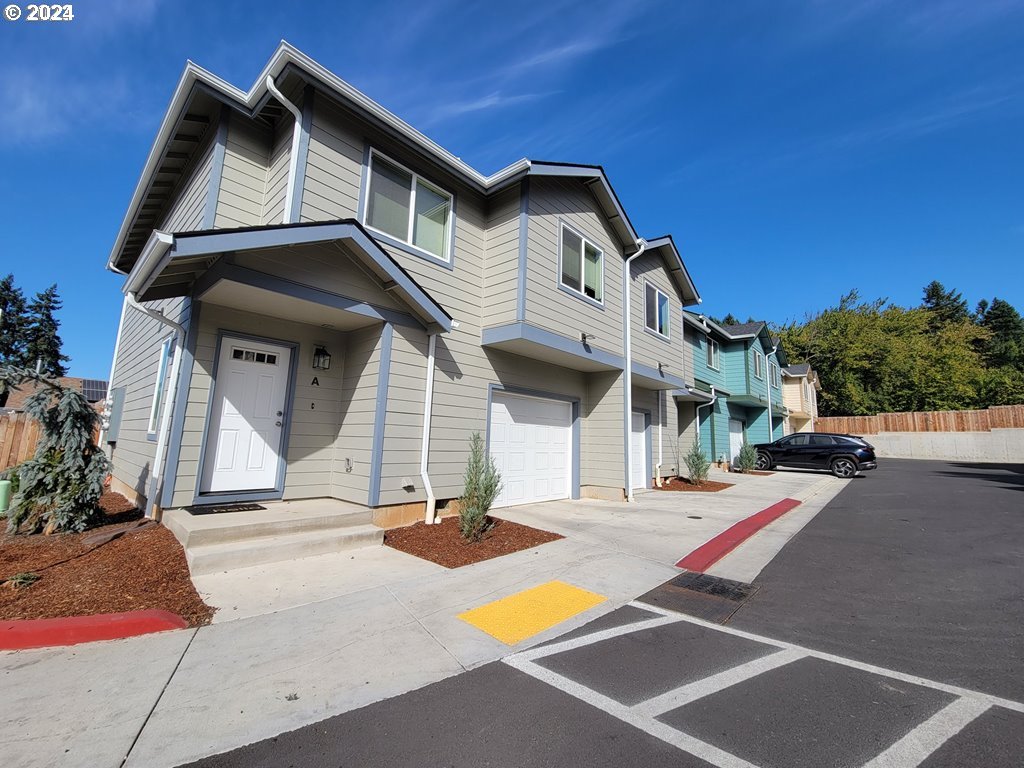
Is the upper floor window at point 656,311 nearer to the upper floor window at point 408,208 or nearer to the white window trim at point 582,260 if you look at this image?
the white window trim at point 582,260

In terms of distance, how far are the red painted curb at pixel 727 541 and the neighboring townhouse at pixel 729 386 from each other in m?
5.94

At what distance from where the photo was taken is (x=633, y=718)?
2453 millimetres

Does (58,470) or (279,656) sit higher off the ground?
(58,470)

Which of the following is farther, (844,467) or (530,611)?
(844,467)

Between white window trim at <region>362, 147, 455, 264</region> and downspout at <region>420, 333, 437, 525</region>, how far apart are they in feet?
5.06

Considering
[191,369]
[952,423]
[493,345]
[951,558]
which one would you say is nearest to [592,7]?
[493,345]

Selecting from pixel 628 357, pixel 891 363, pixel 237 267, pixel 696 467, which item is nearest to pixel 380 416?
pixel 237 267

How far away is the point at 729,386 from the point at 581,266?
42.3 ft

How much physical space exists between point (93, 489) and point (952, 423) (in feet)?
121

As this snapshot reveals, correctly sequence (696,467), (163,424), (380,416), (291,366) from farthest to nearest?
(696,467)
(291,366)
(380,416)
(163,424)

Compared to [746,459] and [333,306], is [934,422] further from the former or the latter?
[333,306]

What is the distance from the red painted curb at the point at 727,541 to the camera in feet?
17.6

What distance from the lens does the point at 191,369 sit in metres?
5.60

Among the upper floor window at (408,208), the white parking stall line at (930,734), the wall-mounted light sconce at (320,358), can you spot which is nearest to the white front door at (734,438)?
the upper floor window at (408,208)
